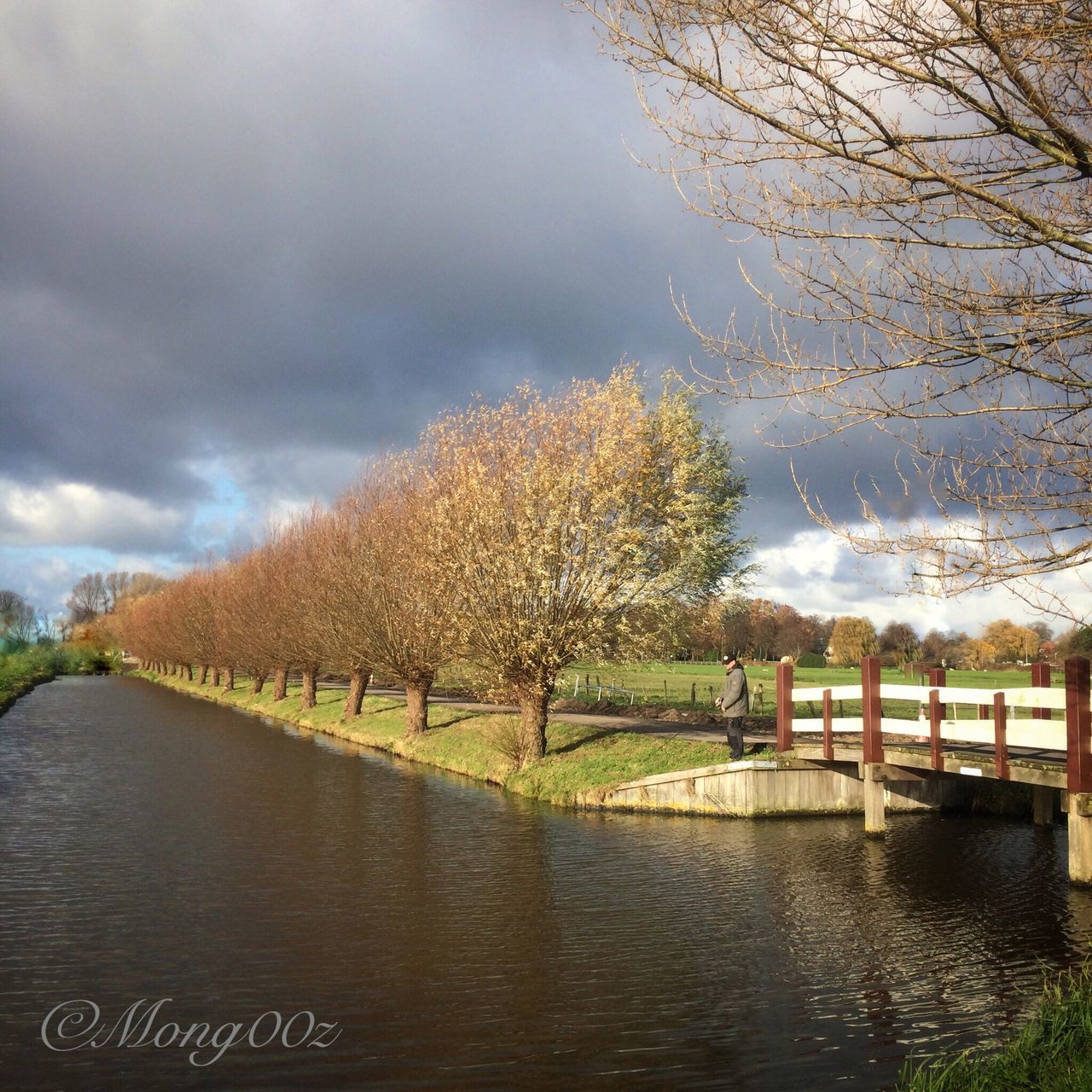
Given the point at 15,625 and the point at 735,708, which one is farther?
the point at 15,625

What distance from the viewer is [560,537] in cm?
2352

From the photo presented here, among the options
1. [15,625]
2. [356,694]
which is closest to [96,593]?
[15,625]

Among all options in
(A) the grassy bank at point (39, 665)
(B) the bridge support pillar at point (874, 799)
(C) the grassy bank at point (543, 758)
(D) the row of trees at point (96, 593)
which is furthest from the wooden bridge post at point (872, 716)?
(D) the row of trees at point (96, 593)

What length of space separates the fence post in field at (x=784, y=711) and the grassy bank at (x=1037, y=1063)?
11154 mm

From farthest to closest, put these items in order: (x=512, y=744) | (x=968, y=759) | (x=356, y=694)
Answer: (x=356, y=694)
(x=512, y=744)
(x=968, y=759)

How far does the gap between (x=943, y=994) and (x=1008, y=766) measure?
6036mm

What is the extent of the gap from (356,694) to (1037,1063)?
3499 centimetres

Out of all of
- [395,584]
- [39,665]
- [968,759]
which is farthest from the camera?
[39,665]

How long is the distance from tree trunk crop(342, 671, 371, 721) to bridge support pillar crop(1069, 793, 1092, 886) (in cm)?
2865

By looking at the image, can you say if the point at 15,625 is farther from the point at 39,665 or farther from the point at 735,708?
the point at 735,708

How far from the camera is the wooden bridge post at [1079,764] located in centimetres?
1335

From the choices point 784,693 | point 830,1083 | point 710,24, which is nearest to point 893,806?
point 784,693

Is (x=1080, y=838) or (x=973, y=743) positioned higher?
(x=973, y=743)

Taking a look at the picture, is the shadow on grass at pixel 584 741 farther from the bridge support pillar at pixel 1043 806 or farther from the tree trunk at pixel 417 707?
the bridge support pillar at pixel 1043 806
